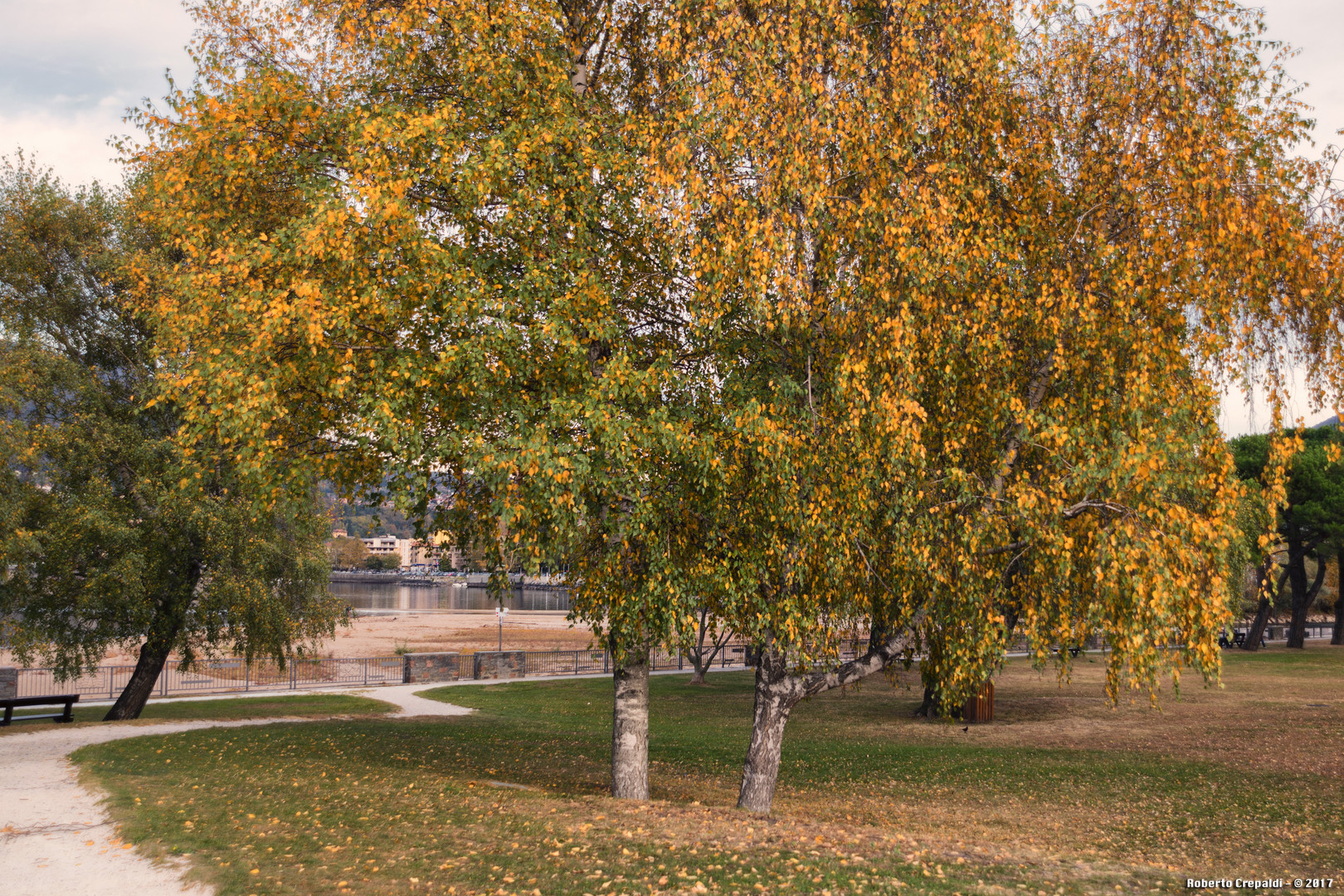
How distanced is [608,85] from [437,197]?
384 cm

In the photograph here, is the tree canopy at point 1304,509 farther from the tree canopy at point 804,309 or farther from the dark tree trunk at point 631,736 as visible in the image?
the dark tree trunk at point 631,736

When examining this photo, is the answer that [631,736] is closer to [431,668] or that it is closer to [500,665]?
[431,668]

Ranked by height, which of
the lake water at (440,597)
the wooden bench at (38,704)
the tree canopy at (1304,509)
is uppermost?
the tree canopy at (1304,509)

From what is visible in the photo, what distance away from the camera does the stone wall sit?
3228cm

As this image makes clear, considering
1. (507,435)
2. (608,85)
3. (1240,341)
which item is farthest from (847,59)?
(507,435)

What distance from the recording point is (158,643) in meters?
18.8

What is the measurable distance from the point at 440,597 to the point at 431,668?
11126cm

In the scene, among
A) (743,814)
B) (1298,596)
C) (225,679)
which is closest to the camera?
(743,814)

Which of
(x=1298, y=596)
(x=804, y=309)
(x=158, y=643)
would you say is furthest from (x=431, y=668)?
(x=1298, y=596)

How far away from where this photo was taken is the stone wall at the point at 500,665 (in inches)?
1271

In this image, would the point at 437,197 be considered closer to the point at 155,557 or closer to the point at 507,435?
the point at 507,435

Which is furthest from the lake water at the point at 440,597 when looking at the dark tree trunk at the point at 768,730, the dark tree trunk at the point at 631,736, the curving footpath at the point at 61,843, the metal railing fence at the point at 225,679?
the dark tree trunk at the point at 768,730

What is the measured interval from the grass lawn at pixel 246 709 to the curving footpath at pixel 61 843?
256 inches

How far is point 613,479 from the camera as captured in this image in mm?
9109
